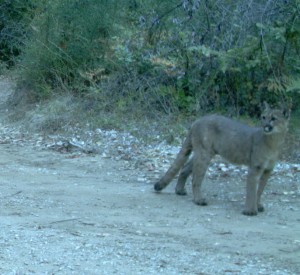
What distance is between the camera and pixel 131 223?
8781mm

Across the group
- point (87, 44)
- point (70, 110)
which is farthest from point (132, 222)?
point (87, 44)

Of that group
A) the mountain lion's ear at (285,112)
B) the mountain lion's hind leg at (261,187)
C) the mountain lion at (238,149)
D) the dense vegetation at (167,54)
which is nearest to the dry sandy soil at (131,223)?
the mountain lion's hind leg at (261,187)

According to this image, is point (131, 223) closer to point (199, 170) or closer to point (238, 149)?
point (199, 170)

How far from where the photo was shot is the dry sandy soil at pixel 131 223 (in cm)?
718

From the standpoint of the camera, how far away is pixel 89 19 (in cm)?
1692

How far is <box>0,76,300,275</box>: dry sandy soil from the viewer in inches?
283

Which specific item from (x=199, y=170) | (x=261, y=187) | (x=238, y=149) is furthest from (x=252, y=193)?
(x=199, y=170)

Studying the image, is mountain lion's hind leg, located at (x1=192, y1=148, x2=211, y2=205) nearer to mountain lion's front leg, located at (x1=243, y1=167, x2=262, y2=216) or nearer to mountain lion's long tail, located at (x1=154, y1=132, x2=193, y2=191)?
mountain lion's long tail, located at (x1=154, y1=132, x2=193, y2=191)

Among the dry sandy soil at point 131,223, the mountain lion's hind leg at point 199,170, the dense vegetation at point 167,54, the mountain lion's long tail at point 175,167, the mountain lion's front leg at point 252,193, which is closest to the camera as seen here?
the dry sandy soil at point 131,223

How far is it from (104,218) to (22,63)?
32.0 feet

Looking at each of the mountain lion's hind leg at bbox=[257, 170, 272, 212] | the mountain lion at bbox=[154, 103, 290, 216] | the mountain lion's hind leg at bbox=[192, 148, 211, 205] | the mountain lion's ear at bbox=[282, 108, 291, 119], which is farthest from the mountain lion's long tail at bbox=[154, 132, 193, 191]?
the mountain lion's ear at bbox=[282, 108, 291, 119]

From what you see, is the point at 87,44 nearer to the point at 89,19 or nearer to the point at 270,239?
the point at 89,19

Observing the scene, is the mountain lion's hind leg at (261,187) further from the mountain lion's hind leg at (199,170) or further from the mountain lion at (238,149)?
the mountain lion's hind leg at (199,170)

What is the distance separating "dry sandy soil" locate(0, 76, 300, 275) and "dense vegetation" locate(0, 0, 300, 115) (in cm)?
236
